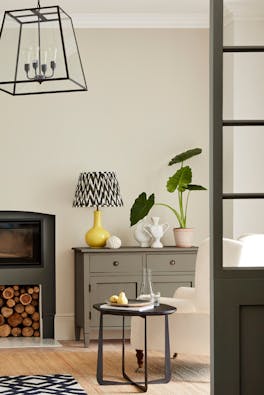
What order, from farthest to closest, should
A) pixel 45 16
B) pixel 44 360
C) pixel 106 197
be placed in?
pixel 106 197 < pixel 44 360 < pixel 45 16

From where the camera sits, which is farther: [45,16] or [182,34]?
[182,34]

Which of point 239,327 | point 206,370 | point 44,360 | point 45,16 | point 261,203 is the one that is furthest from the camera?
point 44,360

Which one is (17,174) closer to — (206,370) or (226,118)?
(206,370)

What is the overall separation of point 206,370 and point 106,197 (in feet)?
6.14

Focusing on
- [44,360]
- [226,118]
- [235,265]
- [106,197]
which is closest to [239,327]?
[235,265]

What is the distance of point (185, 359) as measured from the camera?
641 cm

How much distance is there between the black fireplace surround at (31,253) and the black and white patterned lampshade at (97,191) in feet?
1.43

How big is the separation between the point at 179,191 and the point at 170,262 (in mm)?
637

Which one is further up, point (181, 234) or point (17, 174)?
point (17, 174)

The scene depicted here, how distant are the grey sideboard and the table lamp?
5.5 inches

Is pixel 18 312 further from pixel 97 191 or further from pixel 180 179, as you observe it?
pixel 180 179

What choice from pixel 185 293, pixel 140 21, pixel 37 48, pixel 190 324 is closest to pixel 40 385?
pixel 190 324

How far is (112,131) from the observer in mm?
7711

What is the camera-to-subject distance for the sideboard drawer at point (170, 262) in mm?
7328
